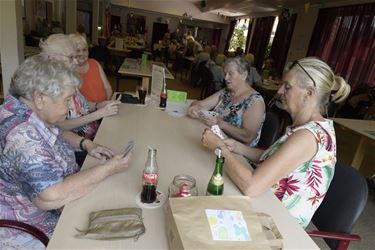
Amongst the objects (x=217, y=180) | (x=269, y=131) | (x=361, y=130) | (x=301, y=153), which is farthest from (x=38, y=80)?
(x=361, y=130)

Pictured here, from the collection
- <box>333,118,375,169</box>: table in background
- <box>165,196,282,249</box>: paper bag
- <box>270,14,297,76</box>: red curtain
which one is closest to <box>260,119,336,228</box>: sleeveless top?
<box>165,196,282,249</box>: paper bag

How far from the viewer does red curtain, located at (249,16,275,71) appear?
894 cm

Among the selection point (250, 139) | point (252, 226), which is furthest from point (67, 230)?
point (250, 139)

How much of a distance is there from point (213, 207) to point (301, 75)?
805mm

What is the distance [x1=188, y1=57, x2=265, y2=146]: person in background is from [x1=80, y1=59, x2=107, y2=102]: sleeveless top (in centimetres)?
90

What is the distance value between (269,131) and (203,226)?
1.53m

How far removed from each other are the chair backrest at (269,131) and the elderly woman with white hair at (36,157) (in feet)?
4.20

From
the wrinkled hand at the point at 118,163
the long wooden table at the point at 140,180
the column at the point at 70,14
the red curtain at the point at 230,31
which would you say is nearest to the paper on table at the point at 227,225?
the long wooden table at the point at 140,180

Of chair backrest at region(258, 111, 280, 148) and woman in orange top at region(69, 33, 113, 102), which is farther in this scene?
woman in orange top at region(69, 33, 113, 102)

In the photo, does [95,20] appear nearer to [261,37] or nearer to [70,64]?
[261,37]

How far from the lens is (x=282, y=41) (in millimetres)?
8039

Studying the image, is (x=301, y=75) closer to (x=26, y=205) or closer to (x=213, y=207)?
(x=213, y=207)

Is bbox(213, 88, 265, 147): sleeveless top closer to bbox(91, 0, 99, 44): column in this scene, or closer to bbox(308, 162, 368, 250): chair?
bbox(308, 162, 368, 250): chair

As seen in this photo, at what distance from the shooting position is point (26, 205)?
111 centimetres
